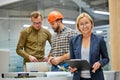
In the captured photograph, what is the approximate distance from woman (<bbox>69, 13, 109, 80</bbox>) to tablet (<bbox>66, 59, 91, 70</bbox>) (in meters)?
0.03

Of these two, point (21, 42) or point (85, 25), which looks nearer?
point (85, 25)

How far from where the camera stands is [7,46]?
19.8ft

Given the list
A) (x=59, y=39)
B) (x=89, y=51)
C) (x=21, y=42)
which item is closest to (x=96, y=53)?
(x=89, y=51)

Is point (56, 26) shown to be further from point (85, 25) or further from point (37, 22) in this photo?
point (85, 25)

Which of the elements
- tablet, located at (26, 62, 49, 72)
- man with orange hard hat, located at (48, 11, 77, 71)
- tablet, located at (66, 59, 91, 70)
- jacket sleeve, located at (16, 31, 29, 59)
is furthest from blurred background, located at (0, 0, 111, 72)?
tablet, located at (66, 59, 91, 70)

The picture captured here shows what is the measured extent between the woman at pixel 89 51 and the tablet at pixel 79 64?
0.03 meters

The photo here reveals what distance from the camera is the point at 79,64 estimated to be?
5.92 ft

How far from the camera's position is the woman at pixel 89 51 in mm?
1847

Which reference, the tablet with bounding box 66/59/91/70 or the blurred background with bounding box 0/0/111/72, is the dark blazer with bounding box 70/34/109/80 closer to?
the tablet with bounding box 66/59/91/70

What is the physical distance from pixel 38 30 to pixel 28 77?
1.27 meters

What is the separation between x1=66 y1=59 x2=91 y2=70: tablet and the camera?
174 centimetres

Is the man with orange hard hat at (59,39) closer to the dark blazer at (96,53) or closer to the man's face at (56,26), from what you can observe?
the man's face at (56,26)

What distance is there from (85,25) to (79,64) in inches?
12.4

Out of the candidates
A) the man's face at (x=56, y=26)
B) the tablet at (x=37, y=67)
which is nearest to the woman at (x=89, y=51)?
the tablet at (x=37, y=67)
